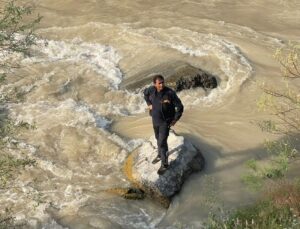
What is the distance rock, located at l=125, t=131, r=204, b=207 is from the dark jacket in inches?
46.9

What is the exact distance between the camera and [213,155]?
12.4m

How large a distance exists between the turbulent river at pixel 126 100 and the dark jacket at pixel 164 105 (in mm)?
1705

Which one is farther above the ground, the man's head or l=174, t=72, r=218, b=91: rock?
the man's head

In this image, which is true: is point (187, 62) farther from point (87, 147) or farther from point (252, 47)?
point (87, 147)

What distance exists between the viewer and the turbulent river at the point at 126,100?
426 inches

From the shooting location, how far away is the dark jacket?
10.3m

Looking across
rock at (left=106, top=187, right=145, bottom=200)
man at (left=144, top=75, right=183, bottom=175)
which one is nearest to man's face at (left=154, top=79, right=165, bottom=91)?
man at (left=144, top=75, right=183, bottom=175)

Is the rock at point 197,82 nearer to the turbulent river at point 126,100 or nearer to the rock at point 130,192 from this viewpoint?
the turbulent river at point 126,100

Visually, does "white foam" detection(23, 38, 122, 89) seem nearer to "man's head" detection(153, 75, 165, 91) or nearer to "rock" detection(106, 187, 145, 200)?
"rock" detection(106, 187, 145, 200)

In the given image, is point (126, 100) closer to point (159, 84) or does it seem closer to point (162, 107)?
point (162, 107)

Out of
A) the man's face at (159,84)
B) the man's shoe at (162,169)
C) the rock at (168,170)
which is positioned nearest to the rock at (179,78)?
the rock at (168,170)

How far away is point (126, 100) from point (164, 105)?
5.64 metres

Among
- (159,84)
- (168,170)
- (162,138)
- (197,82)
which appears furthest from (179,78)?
(159,84)

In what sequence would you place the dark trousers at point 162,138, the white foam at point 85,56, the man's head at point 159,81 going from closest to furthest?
the man's head at point 159,81
the dark trousers at point 162,138
the white foam at point 85,56
